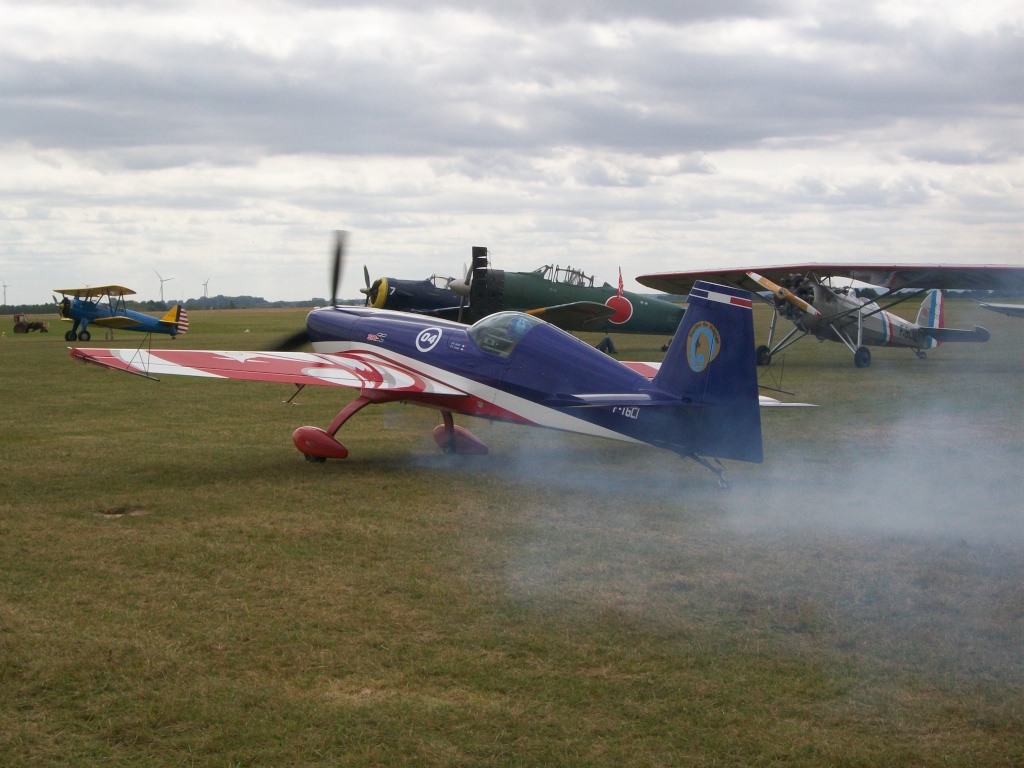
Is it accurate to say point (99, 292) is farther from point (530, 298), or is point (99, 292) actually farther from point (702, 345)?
point (702, 345)

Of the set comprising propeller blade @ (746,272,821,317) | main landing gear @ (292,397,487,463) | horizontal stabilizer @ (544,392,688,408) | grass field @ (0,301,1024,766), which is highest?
propeller blade @ (746,272,821,317)

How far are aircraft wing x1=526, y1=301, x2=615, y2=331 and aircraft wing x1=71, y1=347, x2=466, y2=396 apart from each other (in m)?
12.8

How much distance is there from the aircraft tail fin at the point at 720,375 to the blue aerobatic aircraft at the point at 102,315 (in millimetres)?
30632

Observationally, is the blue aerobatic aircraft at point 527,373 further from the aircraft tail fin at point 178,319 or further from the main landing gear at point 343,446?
the aircraft tail fin at point 178,319

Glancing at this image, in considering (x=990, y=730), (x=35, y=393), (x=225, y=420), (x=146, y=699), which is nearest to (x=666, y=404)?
(x=990, y=730)

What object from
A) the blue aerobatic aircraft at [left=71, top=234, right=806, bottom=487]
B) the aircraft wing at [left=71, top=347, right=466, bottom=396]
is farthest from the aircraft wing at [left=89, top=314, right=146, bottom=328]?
the aircraft wing at [left=71, top=347, right=466, bottom=396]

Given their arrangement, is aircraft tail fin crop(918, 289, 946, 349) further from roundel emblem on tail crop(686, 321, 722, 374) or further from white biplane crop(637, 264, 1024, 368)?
roundel emblem on tail crop(686, 321, 722, 374)

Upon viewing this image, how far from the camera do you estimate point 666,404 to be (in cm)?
744

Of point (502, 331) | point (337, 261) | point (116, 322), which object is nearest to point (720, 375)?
point (502, 331)

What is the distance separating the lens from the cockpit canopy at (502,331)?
873cm

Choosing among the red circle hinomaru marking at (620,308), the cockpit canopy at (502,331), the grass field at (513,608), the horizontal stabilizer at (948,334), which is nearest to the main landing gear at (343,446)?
the grass field at (513,608)

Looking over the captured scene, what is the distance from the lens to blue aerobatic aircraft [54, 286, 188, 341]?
34.1 m

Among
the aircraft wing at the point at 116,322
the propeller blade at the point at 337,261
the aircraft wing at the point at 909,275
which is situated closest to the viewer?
the propeller blade at the point at 337,261

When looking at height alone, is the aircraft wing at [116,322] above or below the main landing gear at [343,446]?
above
